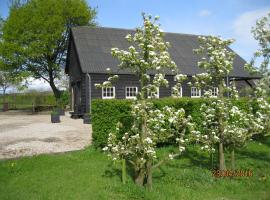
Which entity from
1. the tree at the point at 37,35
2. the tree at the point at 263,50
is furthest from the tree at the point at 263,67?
the tree at the point at 37,35

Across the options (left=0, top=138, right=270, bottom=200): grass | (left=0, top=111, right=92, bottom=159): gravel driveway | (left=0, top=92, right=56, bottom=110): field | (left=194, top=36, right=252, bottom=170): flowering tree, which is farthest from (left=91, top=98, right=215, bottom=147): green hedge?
(left=0, top=92, right=56, bottom=110): field

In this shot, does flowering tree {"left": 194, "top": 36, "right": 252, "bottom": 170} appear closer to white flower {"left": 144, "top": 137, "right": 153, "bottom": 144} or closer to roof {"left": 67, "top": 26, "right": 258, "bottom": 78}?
white flower {"left": 144, "top": 137, "right": 153, "bottom": 144}

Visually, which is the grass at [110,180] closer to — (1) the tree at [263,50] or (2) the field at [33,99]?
(1) the tree at [263,50]

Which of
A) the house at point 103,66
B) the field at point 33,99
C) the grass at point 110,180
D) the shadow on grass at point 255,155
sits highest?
the house at point 103,66

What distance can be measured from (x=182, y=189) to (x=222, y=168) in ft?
5.69

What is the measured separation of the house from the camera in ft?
76.3

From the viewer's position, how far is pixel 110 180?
26.0 ft

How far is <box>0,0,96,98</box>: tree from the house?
458 cm

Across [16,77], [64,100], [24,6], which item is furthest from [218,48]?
[24,6]

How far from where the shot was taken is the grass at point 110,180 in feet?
22.9

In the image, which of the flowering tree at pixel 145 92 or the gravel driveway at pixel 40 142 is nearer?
the flowering tree at pixel 145 92

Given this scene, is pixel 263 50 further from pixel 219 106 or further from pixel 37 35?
pixel 37 35

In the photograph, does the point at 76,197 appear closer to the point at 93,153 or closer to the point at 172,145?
the point at 93,153

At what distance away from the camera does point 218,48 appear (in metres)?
8.29
